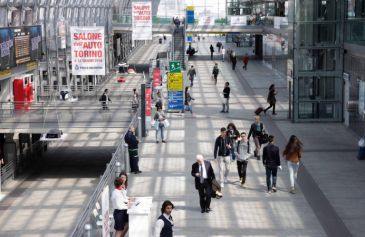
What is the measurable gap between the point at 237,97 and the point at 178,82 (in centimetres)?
784

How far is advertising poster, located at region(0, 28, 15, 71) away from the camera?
3114cm

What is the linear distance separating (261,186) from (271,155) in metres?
1.88

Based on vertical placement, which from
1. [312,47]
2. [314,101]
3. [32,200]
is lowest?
[32,200]

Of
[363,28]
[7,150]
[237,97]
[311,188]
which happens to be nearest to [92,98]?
[237,97]

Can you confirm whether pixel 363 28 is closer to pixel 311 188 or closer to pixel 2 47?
pixel 311 188

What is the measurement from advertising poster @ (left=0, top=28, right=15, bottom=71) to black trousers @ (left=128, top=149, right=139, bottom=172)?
1216 cm

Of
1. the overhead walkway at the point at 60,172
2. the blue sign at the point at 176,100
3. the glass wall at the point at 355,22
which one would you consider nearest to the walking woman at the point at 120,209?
the overhead walkway at the point at 60,172

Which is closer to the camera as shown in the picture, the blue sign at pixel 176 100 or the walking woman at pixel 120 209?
the walking woman at pixel 120 209

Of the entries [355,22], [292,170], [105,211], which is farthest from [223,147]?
[355,22]

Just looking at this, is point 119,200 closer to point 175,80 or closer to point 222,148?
point 222,148

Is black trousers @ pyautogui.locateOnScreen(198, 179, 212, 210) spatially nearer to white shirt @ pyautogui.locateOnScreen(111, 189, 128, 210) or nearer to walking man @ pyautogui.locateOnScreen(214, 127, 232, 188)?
walking man @ pyautogui.locateOnScreen(214, 127, 232, 188)

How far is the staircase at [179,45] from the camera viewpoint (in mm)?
61281

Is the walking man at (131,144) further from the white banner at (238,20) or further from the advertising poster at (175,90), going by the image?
the white banner at (238,20)

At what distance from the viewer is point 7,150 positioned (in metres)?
29.5
